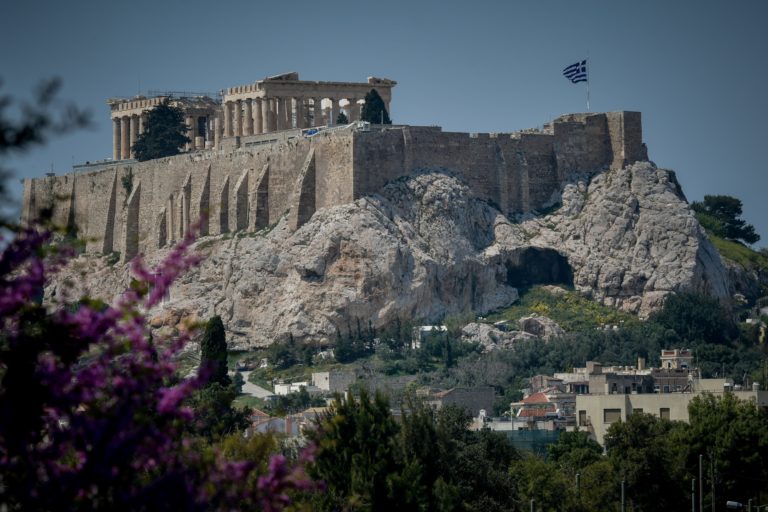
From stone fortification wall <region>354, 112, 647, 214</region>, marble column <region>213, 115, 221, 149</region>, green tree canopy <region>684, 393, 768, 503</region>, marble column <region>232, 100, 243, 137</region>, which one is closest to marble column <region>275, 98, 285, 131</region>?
marble column <region>232, 100, 243, 137</region>

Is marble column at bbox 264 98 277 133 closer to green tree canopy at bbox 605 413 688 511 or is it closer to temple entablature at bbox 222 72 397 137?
temple entablature at bbox 222 72 397 137

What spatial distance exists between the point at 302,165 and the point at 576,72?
12.7 metres

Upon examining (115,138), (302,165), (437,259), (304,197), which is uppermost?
(115,138)

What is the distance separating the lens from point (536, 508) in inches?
1754

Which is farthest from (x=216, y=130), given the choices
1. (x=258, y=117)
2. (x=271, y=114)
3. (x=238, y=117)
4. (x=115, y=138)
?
(x=271, y=114)

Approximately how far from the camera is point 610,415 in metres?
65.8

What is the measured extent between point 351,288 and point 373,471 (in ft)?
153

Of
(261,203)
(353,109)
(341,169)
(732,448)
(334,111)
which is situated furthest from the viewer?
(334,111)

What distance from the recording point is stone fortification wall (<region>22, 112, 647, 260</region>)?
258 ft

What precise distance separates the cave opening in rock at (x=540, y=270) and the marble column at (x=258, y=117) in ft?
52.4

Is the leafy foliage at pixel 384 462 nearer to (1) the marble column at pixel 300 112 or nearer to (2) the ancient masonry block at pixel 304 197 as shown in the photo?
(2) the ancient masonry block at pixel 304 197

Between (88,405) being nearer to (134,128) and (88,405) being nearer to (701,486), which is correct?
(701,486)

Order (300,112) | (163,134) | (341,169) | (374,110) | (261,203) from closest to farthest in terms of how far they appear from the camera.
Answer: (341,169), (261,203), (374,110), (300,112), (163,134)

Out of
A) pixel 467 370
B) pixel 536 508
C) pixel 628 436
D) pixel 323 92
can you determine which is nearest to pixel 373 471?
pixel 536 508
